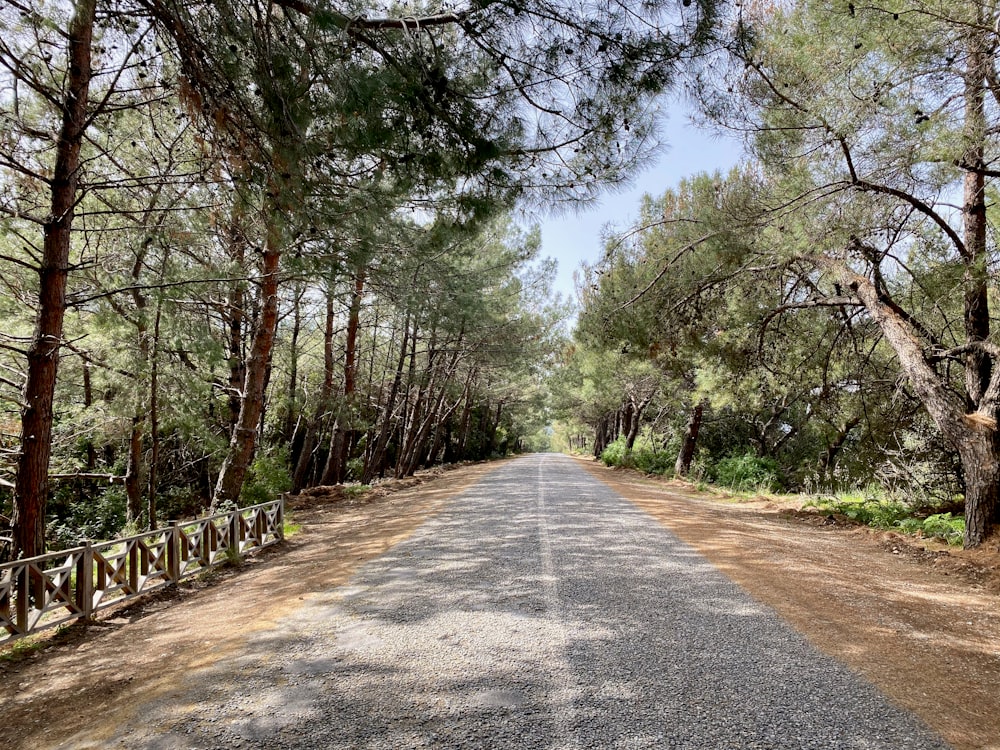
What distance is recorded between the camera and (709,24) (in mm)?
4129

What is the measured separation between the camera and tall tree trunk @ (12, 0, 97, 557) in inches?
211

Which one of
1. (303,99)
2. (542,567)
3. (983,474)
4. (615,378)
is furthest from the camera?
(615,378)

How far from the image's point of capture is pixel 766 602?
5008mm

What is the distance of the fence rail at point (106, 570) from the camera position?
4539mm

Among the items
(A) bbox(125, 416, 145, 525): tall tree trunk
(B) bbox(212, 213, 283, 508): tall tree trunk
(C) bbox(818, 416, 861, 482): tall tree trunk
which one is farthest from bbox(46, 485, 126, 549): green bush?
(C) bbox(818, 416, 861, 482): tall tree trunk

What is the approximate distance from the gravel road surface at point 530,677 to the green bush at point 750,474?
11.5 meters

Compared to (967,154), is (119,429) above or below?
below

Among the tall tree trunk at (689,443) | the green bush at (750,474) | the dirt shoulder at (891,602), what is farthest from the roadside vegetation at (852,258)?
the tall tree trunk at (689,443)

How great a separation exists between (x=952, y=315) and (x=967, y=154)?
3.60m

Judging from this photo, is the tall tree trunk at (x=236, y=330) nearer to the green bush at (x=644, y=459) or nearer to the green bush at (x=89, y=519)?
the green bush at (x=89, y=519)

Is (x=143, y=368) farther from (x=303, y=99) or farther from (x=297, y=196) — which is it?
(x=303, y=99)

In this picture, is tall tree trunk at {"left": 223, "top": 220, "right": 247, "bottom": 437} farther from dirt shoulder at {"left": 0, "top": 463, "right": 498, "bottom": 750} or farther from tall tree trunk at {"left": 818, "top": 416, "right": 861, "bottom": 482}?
tall tree trunk at {"left": 818, "top": 416, "right": 861, "bottom": 482}

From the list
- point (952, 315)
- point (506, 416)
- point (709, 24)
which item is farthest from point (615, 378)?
point (506, 416)

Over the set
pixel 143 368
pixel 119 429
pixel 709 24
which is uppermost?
pixel 709 24
